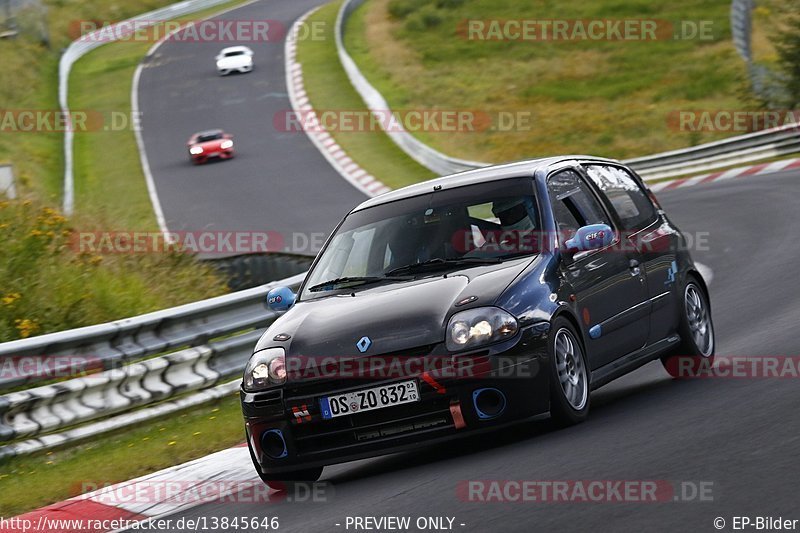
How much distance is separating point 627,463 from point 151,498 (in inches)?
117

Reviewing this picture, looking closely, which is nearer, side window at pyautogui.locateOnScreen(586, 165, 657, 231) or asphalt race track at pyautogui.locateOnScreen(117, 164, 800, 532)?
asphalt race track at pyautogui.locateOnScreen(117, 164, 800, 532)

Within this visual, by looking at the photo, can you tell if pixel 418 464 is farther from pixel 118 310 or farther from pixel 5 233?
pixel 5 233

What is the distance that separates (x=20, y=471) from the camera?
30.3ft

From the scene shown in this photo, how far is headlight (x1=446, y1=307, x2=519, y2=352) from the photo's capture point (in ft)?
23.0

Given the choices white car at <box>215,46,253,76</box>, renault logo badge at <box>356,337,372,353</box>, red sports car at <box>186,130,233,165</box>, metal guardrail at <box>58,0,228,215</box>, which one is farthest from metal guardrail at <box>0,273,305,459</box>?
white car at <box>215,46,253,76</box>

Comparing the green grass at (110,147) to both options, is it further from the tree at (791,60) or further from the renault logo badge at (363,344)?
the tree at (791,60)

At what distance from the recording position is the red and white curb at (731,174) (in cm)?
2550

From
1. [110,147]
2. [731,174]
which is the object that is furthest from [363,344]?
[110,147]

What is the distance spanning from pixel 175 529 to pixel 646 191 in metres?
4.48

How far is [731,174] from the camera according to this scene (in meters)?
26.2

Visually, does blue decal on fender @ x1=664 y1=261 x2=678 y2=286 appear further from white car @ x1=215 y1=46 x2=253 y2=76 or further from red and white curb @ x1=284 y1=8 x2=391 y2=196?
white car @ x1=215 y1=46 x2=253 y2=76

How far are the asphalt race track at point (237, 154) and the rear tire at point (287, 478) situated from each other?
1596cm

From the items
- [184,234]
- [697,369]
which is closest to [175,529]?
[697,369]

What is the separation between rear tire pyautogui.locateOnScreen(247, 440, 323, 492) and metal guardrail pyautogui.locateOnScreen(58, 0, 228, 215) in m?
23.5
